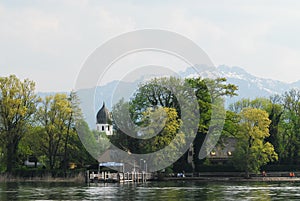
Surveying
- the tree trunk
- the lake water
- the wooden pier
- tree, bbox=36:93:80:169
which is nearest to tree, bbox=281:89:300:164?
the wooden pier

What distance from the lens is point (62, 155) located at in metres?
97.9

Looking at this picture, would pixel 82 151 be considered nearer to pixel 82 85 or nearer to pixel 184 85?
pixel 82 85

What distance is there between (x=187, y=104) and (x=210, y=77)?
761 centimetres

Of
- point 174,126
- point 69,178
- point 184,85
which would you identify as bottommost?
point 69,178

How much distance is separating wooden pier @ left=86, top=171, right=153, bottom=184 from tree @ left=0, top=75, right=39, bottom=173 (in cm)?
1356

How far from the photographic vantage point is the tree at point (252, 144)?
90062mm

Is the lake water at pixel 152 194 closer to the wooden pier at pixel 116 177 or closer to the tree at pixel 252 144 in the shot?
the wooden pier at pixel 116 177

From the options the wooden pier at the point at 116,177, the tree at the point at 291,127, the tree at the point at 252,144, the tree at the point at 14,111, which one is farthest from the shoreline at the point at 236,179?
the tree at the point at 14,111

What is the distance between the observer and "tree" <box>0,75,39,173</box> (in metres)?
90.0

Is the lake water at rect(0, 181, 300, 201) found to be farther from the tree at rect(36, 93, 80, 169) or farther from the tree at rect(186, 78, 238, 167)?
the tree at rect(186, 78, 238, 167)

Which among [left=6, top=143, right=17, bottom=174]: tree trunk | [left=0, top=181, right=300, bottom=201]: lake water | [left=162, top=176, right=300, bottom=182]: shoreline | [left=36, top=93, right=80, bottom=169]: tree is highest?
[left=36, top=93, right=80, bottom=169]: tree

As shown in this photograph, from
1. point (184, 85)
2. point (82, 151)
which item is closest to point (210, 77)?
point (184, 85)

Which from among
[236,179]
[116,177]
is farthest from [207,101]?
[116,177]

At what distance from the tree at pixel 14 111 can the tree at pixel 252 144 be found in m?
29.6
